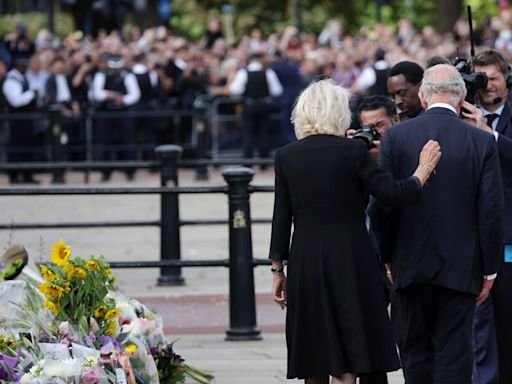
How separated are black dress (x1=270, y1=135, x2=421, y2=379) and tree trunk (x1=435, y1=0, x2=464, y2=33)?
30216mm

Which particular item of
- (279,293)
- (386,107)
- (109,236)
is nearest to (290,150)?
(279,293)

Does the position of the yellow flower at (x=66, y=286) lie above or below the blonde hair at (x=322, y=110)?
below

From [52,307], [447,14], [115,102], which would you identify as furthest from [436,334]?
[447,14]

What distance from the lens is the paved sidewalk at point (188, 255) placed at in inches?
386

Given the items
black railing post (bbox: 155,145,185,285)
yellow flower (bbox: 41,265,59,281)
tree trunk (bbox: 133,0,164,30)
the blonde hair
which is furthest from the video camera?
tree trunk (bbox: 133,0,164,30)

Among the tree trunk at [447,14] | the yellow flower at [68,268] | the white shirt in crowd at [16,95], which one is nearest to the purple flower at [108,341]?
the yellow flower at [68,268]

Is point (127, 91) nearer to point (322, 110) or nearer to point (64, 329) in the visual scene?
point (64, 329)

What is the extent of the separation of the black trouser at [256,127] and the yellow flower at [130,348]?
17.4m

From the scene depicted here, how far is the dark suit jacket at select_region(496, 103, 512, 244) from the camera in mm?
7941

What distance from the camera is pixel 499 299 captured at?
796cm

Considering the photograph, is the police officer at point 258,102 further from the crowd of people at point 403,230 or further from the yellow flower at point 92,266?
the yellow flower at point 92,266

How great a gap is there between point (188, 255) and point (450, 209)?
876cm

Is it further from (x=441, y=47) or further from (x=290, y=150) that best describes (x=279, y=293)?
(x=441, y=47)

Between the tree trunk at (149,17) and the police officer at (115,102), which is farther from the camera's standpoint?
the tree trunk at (149,17)
